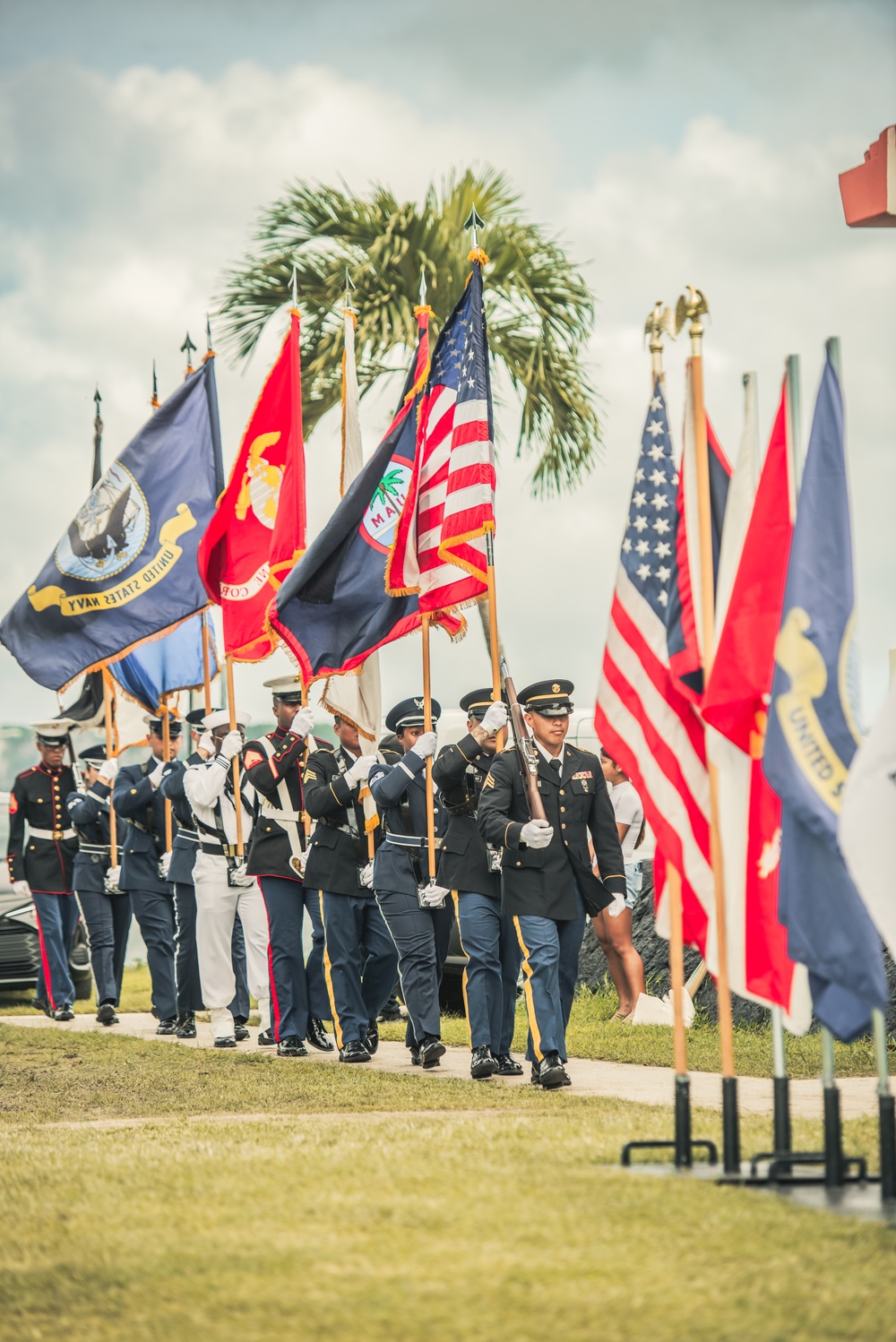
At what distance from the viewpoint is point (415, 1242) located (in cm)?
467

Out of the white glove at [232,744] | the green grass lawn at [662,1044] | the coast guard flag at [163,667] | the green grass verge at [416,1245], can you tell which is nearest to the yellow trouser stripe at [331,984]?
the green grass lawn at [662,1044]

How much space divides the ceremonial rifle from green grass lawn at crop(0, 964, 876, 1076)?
1.82 metres

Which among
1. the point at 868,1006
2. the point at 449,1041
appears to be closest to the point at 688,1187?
the point at 868,1006

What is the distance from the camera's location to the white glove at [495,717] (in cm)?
918

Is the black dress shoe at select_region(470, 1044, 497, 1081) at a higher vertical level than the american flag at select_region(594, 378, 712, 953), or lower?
lower

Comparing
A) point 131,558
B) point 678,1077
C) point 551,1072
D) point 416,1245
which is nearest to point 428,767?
point 551,1072

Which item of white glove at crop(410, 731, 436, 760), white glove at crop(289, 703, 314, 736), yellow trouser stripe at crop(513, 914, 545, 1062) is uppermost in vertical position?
white glove at crop(289, 703, 314, 736)

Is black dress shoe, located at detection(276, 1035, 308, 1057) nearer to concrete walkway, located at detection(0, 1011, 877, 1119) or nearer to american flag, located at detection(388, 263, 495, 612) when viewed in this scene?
concrete walkway, located at detection(0, 1011, 877, 1119)

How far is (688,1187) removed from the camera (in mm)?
5301

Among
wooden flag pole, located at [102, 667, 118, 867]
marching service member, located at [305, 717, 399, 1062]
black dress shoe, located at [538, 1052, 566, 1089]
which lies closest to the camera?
black dress shoe, located at [538, 1052, 566, 1089]

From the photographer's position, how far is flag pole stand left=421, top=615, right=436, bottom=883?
32.3 feet

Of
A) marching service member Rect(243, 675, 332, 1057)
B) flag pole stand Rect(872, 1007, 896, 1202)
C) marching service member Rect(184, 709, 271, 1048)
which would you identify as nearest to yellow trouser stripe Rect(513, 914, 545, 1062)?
marching service member Rect(243, 675, 332, 1057)

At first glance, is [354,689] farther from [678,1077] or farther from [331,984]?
[678,1077]

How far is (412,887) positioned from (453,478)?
2.50 metres
